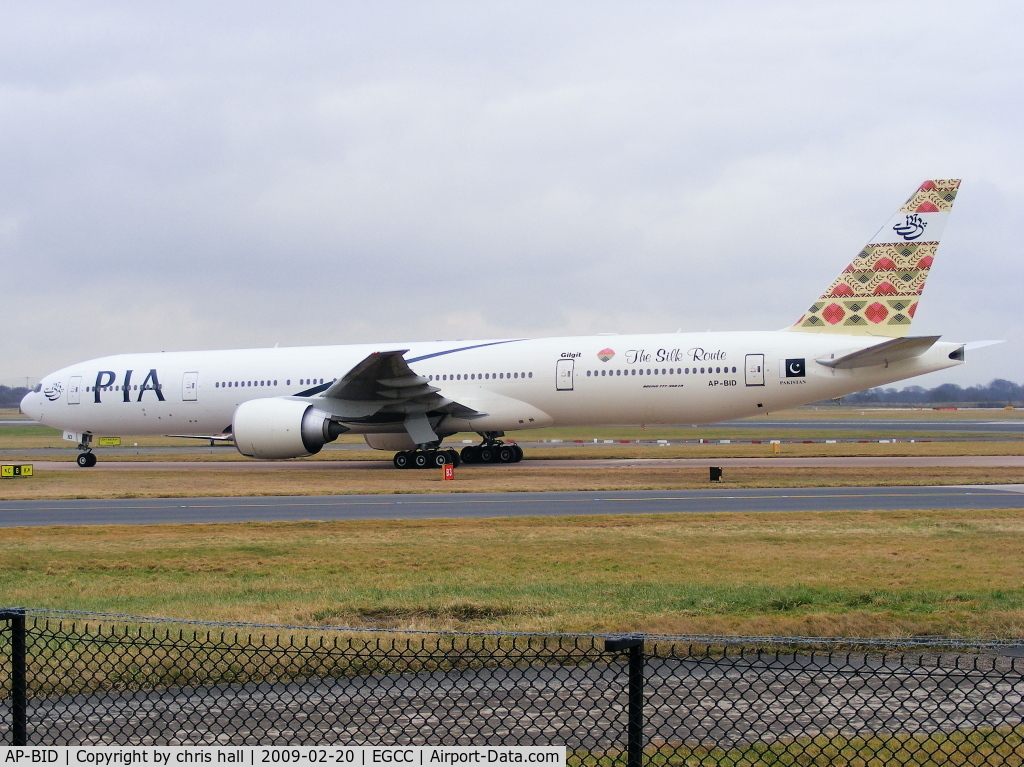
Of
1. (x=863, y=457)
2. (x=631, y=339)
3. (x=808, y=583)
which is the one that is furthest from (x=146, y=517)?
(x=863, y=457)

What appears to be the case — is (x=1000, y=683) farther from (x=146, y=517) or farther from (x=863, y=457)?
(x=863, y=457)

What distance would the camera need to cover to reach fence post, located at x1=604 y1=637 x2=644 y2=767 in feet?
13.8

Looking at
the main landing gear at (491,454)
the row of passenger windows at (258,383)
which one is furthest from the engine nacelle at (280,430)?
the main landing gear at (491,454)

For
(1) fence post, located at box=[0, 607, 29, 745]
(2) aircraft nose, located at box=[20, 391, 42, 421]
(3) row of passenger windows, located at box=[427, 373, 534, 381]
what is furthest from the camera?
(2) aircraft nose, located at box=[20, 391, 42, 421]

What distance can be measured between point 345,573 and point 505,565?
6.64 feet

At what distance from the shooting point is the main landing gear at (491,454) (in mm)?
33531

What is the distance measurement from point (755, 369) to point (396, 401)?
36.1ft

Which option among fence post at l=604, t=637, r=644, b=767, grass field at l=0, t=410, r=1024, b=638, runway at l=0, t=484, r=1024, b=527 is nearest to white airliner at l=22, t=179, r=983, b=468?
runway at l=0, t=484, r=1024, b=527

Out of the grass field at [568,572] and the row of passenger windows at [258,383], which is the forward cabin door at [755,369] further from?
the row of passenger windows at [258,383]

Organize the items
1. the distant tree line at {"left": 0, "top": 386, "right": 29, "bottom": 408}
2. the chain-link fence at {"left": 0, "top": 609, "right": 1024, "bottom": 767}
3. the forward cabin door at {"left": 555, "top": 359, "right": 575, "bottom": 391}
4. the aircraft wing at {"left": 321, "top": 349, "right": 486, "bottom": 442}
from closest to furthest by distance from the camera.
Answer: the chain-link fence at {"left": 0, "top": 609, "right": 1024, "bottom": 767} < the aircraft wing at {"left": 321, "top": 349, "right": 486, "bottom": 442} < the forward cabin door at {"left": 555, "top": 359, "right": 575, "bottom": 391} < the distant tree line at {"left": 0, "top": 386, "right": 29, "bottom": 408}

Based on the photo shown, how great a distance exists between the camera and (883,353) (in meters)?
27.9

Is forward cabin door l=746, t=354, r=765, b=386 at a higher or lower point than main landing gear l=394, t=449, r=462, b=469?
higher

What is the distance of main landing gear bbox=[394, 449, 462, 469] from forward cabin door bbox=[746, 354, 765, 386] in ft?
30.9

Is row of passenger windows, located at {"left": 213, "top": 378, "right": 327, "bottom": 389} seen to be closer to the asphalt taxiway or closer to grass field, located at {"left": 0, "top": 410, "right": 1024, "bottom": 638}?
the asphalt taxiway
